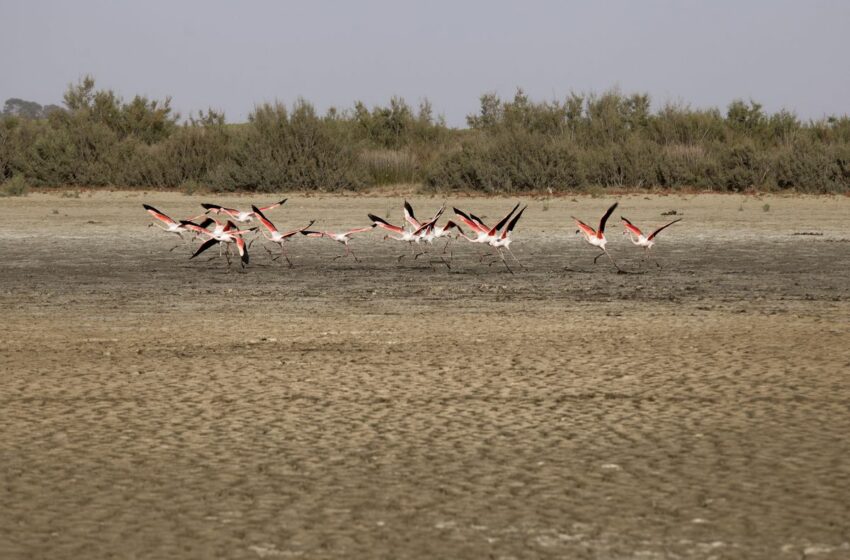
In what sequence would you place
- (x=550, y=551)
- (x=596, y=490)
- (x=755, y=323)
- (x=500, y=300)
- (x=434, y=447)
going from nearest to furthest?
(x=550, y=551) < (x=596, y=490) < (x=434, y=447) < (x=755, y=323) < (x=500, y=300)

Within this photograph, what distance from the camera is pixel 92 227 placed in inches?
821

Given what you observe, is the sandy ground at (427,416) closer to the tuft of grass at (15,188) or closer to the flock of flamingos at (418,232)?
the flock of flamingos at (418,232)

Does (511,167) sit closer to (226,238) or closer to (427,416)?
(226,238)

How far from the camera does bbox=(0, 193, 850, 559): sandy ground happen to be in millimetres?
4496

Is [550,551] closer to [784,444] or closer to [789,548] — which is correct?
[789,548]

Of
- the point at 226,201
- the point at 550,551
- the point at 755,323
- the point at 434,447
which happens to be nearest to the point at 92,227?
the point at 226,201

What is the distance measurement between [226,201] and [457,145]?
23.4 feet

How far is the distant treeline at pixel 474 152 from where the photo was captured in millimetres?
28562

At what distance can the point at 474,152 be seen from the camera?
29.8 metres

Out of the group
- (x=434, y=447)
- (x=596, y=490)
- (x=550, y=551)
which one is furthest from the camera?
(x=434, y=447)

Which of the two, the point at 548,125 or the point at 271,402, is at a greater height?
the point at 548,125

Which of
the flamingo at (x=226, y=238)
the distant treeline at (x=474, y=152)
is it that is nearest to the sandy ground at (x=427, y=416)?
the flamingo at (x=226, y=238)

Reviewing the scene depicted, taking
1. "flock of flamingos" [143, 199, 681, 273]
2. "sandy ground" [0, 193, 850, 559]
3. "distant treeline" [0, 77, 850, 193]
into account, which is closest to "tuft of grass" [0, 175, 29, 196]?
"distant treeline" [0, 77, 850, 193]

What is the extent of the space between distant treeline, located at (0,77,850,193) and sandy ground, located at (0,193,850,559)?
14815 mm
